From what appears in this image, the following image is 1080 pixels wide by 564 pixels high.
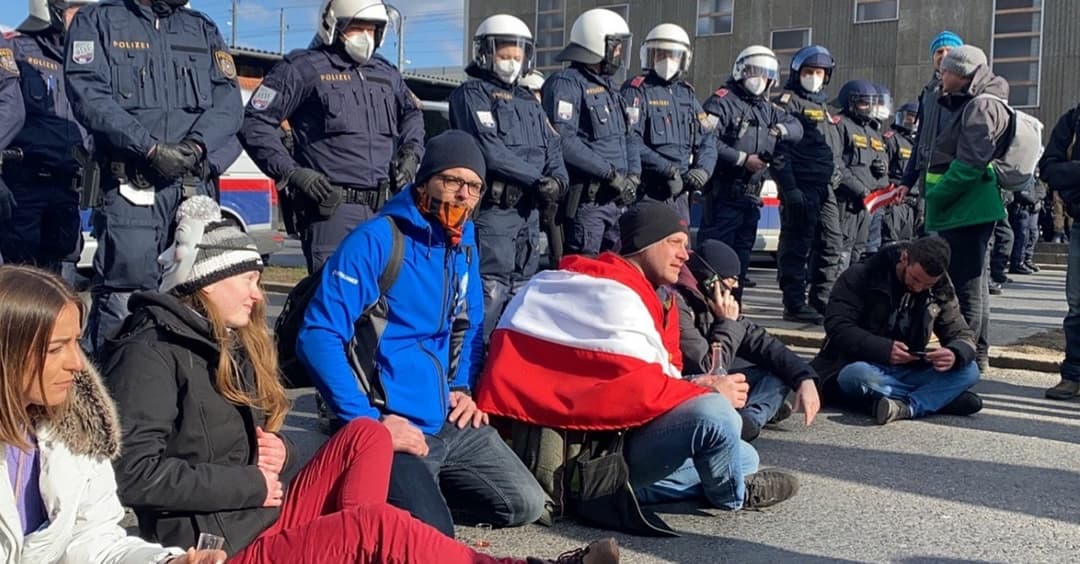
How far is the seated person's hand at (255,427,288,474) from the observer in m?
3.21

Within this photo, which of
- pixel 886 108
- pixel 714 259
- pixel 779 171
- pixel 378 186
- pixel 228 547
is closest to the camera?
pixel 228 547

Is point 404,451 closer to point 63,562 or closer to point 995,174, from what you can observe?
point 63,562

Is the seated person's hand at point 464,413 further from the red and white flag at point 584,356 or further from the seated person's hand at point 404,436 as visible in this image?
the seated person's hand at point 404,436

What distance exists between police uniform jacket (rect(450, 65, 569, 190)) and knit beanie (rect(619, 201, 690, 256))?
233cm

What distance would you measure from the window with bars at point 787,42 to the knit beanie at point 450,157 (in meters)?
22.9

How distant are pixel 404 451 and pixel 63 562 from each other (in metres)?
1.34

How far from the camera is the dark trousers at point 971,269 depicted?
22.8ft

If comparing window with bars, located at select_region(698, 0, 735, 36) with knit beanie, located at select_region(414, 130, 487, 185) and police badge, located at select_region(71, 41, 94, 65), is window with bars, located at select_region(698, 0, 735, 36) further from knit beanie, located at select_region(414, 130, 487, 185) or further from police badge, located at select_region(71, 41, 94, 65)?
knit beanie, located at select_region(414, 130, 487, 185)

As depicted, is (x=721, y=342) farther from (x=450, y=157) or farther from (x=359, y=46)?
(x=359, y=46)

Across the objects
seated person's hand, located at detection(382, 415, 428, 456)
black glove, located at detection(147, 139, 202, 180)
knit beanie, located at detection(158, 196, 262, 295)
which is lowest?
seated person's hand, located at detection(382, 415, 428, 456)

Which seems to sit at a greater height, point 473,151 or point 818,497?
point 473,151

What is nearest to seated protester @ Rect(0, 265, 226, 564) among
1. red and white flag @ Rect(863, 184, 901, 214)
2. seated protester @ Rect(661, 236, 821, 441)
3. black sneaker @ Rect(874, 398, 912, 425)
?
seated protester @ Rect(661, 236, 821, 441)

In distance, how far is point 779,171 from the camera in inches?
360

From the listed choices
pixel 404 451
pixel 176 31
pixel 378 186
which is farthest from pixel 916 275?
pixel 176 31
